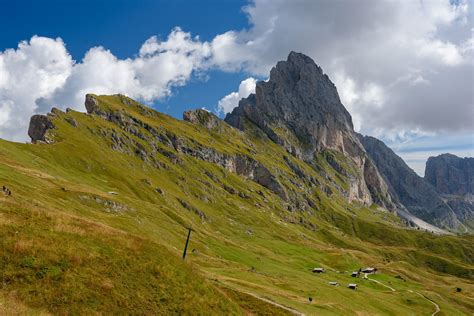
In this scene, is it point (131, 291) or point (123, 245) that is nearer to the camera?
point (131, 291)

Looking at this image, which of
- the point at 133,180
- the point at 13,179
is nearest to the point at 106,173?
the point at 133,180

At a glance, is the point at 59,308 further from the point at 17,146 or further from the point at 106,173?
the point at 106,173

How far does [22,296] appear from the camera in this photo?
32406 millimetres

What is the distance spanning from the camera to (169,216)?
169375 millimetres

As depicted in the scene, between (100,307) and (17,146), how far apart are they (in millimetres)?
150491

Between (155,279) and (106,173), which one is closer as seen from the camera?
(155,279)

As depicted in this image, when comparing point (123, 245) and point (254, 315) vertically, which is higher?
point (123, 245)

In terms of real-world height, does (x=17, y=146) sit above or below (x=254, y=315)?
above

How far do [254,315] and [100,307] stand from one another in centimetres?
2063

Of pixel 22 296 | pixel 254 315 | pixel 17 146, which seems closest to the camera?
pixel 22 296

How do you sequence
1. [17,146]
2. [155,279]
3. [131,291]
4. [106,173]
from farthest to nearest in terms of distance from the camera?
[106,173], [17,146], [155,279], [131,291]

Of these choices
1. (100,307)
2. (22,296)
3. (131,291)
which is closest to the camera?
(22,296)

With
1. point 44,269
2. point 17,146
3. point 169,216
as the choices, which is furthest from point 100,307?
point 17,146

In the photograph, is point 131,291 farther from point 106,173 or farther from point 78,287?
point 106,173
